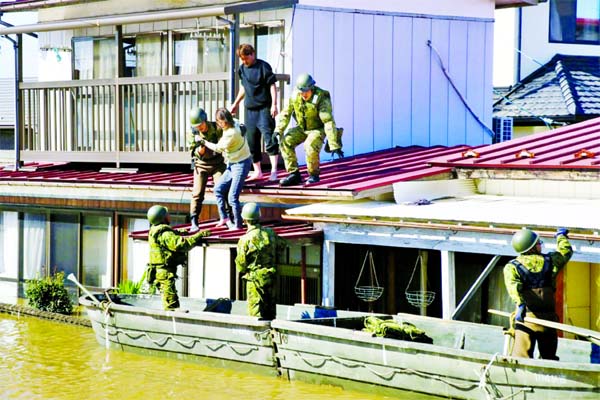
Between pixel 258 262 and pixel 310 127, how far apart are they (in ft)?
9.59

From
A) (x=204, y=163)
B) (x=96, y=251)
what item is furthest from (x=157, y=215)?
(x=96, y=251)

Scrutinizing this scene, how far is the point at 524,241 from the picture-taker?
13297mm

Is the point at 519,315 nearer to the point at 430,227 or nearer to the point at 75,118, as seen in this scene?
the point at 430,227

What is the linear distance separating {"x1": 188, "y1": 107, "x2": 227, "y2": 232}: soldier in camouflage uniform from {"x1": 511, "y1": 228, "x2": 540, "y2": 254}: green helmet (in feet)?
19.0

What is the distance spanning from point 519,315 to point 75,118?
1165cm

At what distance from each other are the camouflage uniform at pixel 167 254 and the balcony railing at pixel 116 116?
12.5 ft

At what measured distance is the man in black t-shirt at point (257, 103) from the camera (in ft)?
Result: 60.4

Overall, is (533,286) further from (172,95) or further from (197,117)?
(172,95)

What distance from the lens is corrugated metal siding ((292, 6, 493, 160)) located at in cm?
2039

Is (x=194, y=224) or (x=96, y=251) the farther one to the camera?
(x=96, y=251)

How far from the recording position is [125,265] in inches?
834

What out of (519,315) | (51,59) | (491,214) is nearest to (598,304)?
(491,214)

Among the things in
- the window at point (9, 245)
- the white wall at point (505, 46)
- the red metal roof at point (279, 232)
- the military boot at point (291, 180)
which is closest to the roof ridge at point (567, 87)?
the white wall at point (505, 46)

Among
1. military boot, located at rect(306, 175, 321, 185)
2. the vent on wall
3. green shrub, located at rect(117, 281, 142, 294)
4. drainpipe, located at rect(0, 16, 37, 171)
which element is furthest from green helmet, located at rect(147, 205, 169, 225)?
the vent on wall
